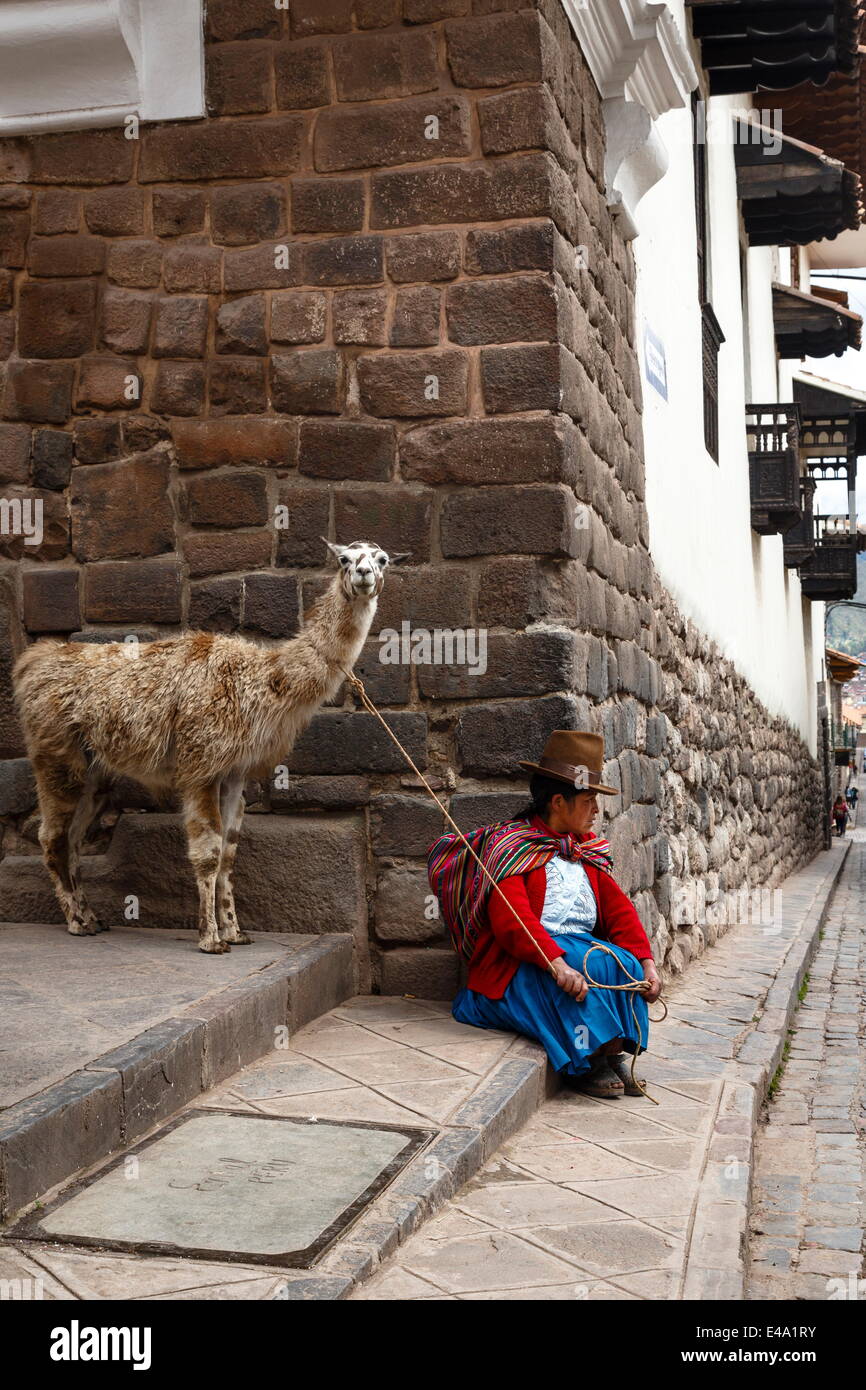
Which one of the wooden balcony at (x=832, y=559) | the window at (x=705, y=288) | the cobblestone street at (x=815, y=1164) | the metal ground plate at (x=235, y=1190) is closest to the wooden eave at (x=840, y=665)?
the wooden balcony at (x=832, y=559)

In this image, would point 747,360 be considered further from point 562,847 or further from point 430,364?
point 562,847

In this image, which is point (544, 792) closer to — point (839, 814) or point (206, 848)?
point (206, 848)

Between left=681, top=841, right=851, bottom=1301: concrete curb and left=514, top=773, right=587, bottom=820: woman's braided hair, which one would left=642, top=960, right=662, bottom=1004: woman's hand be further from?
left=514, top=773, right=587, bottom=820: woman's braided hair

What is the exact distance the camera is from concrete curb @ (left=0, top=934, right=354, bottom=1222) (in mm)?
3100

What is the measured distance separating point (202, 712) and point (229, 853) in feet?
1.80

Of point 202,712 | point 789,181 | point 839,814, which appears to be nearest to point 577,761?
point 202,712

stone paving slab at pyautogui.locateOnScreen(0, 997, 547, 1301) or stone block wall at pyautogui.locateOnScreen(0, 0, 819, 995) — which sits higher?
stone block wall at pyautogui.locateOnScreen(0, 0, 819, 995)

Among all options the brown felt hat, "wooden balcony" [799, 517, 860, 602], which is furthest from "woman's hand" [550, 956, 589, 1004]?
"wooden balcony" [799, 517, 860, 602]

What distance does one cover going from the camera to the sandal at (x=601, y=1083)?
4.68m

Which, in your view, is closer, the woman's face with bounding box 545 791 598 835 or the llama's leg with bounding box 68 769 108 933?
the woman's face with bounding box 545 791 598 835

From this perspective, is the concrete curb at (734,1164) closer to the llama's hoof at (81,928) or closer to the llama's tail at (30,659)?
the llama's hoof at (81,928)

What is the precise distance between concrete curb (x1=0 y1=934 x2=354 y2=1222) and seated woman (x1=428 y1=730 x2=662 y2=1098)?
1.96ft

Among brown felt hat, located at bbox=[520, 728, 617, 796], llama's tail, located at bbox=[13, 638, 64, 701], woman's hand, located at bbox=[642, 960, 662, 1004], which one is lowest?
woman's hand, located at bbox=[642, 960, 662, 1004]
